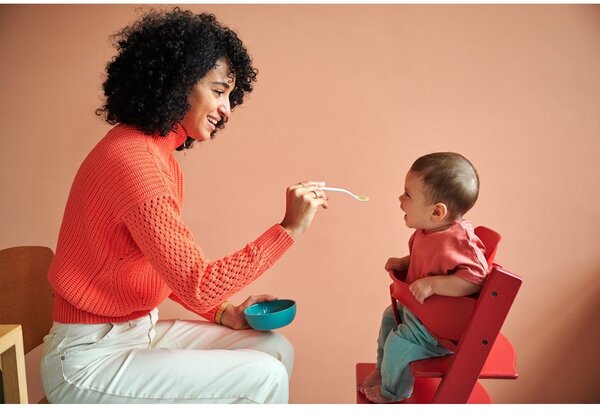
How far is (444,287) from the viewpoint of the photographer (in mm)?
1222

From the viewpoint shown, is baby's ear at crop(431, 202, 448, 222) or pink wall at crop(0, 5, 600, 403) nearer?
baby's ear at crop(431, 202, 448, 222)

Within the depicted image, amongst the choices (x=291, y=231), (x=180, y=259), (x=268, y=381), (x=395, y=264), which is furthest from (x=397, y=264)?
(x=180, y=259)

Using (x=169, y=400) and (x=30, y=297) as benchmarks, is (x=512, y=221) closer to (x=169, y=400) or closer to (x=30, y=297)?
(x=169, y=400)

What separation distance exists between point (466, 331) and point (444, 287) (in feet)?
0.32

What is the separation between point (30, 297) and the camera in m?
1.57

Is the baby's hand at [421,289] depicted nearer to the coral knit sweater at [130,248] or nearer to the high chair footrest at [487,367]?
the high chair footrest at [487,367]

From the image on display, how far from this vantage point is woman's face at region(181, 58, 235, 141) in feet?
4.56

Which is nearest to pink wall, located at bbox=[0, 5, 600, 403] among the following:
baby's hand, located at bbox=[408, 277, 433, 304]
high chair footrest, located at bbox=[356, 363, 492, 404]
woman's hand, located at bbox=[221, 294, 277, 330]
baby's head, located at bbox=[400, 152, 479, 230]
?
woman's hand, located at bbox=[221, 294, 277, 330]

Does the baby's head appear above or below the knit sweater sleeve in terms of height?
above

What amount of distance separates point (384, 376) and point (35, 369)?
1.38 meters

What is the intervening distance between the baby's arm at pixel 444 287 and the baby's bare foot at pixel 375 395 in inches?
10.8

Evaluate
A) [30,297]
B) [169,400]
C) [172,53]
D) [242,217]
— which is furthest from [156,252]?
[242,217]

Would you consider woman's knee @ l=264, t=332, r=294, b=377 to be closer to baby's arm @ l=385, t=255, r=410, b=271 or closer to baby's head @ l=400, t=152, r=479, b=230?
baby's arm @ l=385, t=255, r=410, b=271

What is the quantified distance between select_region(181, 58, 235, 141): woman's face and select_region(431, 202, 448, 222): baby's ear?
0.53 m
